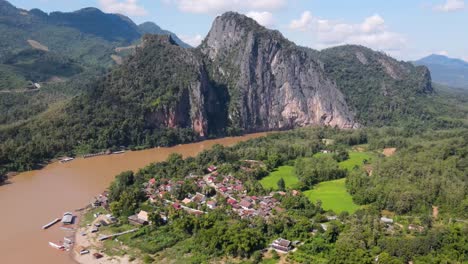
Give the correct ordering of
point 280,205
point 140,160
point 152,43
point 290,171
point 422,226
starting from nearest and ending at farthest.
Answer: point 422,226 → point 280,205 → point 290,171 → point 140,160 → point 152,43

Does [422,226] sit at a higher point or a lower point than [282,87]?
lower

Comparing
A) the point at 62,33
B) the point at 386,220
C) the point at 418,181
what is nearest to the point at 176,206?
the point at 386,220

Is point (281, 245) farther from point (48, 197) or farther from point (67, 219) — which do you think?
point (48, 197)

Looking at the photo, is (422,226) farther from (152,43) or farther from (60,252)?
(152,43)

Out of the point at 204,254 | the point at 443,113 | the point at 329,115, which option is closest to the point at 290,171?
the point at 204,254

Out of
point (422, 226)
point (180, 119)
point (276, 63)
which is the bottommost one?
point (422, 226)

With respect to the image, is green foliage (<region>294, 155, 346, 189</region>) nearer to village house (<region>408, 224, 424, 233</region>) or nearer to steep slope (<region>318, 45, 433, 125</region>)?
village house (<region>408, 224, 424, 233</region>)

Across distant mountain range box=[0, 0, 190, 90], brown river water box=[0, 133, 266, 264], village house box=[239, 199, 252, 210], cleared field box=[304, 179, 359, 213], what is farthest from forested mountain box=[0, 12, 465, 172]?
distant mountain range box=[0, 0, 190, 90]
